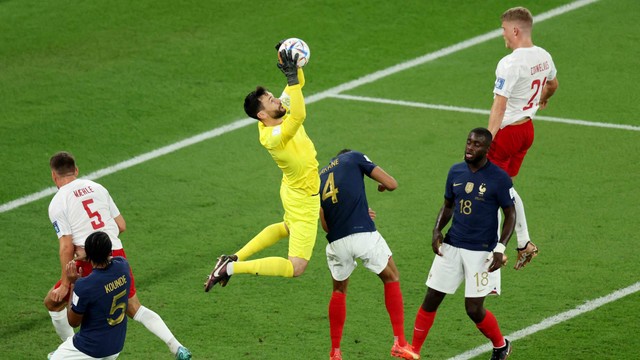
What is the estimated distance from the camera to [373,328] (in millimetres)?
12039

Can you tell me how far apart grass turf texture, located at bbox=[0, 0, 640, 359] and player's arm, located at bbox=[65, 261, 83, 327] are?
1131 millimetres

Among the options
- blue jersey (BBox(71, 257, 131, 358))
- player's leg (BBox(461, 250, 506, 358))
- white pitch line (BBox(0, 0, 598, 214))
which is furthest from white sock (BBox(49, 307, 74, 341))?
white pitch line (BBox(0, 0, 598, 214))

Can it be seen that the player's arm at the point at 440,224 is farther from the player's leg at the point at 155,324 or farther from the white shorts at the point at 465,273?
the player's leg at the point at 155,324

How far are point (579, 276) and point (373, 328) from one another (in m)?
2.34

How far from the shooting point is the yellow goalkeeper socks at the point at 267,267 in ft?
36.8

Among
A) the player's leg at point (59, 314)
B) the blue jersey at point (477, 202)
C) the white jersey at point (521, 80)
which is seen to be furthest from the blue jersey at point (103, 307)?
the white jersey at point (521, 80)

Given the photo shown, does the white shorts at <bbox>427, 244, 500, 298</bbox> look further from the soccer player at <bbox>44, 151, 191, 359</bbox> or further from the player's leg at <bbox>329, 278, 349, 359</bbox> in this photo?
the soccer player at <bbox>44, 151, 191, 359</bbox>

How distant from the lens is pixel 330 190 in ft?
36.9

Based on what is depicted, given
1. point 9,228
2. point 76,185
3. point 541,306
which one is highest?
point 76,185

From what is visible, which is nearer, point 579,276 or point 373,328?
point 373,328

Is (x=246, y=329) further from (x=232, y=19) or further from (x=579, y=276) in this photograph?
(x=232, y=19)

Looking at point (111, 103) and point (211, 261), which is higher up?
point (111, 103)

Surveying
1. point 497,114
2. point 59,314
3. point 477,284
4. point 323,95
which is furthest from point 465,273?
point 323,95

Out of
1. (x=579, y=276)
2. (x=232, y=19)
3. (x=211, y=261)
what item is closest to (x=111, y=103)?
(x=232, y=19)
